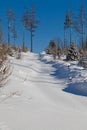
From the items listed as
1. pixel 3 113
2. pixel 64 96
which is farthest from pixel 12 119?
pixel 64 96

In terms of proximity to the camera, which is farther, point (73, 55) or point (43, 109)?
point (73, 55)

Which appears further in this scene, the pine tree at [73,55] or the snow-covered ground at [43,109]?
the pine tree at [73,55]

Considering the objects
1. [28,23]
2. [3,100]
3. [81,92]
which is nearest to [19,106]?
[3,100]

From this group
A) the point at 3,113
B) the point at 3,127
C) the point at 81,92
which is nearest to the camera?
the point at 3,127

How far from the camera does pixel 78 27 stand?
140 ft

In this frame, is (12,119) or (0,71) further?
(0,71)

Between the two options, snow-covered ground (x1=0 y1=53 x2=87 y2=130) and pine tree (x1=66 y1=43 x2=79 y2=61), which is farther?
pine tree (x1=66 y1=43 x2=79 y2=61)

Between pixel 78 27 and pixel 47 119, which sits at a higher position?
pixel 78 27

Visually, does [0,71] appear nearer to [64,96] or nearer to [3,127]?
[3,127]

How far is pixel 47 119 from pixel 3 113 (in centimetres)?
94

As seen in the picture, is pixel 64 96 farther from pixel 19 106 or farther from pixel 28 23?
A: pixel 28 23

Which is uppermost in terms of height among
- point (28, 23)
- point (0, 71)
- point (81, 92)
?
point (28, 23)

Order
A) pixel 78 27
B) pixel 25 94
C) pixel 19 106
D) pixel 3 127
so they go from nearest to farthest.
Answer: pixel 3 127 < pixel 19 106 < pixel 25 94 < pixel 78 27

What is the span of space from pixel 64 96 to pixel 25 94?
1.30 m
